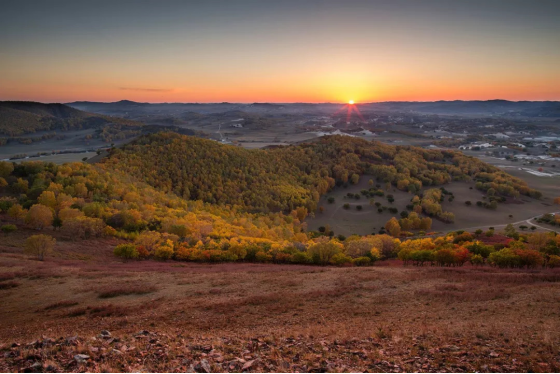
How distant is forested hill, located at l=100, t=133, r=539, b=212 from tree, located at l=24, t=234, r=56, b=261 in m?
54.6

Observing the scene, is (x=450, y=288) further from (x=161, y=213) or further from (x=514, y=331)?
(x=161, y=213)

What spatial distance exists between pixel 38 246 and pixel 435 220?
329 ft

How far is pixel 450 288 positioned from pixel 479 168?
146896 millimetres

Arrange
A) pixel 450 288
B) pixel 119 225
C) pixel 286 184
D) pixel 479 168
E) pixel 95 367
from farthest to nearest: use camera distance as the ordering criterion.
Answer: pixel 479 168
pixel 286 184
pixel 119 225
pixel 450 288
pixel 95 367

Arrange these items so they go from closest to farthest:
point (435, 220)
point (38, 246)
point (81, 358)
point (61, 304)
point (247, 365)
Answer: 1. point (81, 358)
2. point (247, 365)
3. point (61, 304)
4. point (38, 246)
5. point (435, 220)

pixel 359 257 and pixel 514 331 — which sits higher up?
pixel 514 331

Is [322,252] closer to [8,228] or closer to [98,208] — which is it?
[98,208]

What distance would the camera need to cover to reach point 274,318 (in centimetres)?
2177

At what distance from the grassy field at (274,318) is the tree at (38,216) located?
407 inches

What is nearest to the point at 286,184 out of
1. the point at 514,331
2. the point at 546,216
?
the point at 546,216

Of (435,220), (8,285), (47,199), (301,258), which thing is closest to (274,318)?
(301,258)

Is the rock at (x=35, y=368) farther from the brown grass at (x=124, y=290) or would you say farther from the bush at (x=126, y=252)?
the bush at (x=126, y=252)

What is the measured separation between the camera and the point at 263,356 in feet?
49.8

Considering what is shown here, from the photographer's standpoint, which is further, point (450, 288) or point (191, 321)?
point (450, 288)
